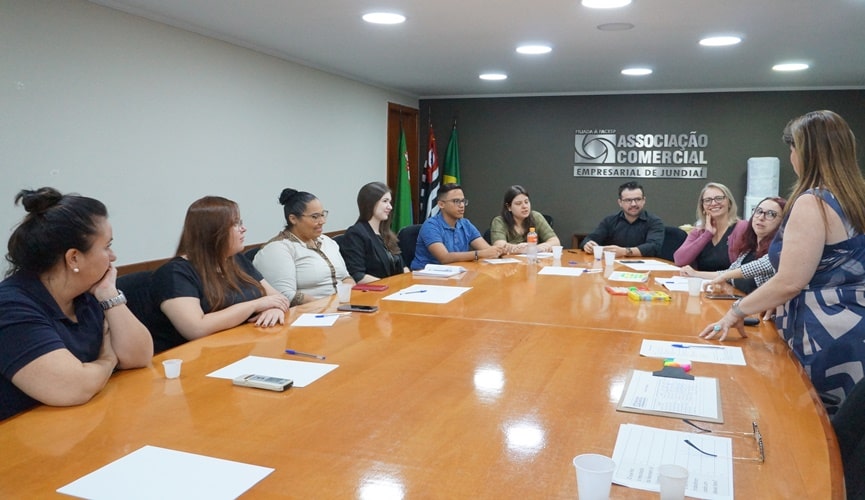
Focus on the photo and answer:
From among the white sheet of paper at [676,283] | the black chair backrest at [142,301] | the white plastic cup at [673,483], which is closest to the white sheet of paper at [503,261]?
the white sheet of paper at [676,283]

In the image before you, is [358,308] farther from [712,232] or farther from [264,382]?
[712,232]

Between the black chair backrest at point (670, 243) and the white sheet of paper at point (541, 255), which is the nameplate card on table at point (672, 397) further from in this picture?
the black chair backrest at point (670, 243)

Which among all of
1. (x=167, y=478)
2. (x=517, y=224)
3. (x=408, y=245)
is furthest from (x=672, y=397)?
(x=517, y=224)

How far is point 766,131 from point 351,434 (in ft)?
23.1

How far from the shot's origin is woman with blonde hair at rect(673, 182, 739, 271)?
4.02 meters

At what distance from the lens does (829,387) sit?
77.0 inches

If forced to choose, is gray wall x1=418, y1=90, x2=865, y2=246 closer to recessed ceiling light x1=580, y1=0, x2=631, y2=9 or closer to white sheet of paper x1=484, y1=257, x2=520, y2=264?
white sheet of paper x1=484, y1=257, x2=520, y2=264

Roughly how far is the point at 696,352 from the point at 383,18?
2731mm

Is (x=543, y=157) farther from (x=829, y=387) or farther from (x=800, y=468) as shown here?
(x=800, y=468)

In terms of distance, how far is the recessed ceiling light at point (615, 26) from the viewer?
399cm

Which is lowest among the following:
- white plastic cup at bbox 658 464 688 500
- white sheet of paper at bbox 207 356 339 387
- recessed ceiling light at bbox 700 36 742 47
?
white sheet of paper at bbox 207 356 339 387

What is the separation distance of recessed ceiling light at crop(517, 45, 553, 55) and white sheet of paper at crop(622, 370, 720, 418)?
11.4 ft

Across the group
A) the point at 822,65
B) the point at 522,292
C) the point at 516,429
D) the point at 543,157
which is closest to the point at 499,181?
the point at 543,157

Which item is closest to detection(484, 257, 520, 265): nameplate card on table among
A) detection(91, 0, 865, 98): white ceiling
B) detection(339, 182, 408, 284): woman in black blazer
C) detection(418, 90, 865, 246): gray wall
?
detection(339, 182, 408, 284): woman in black blazer
